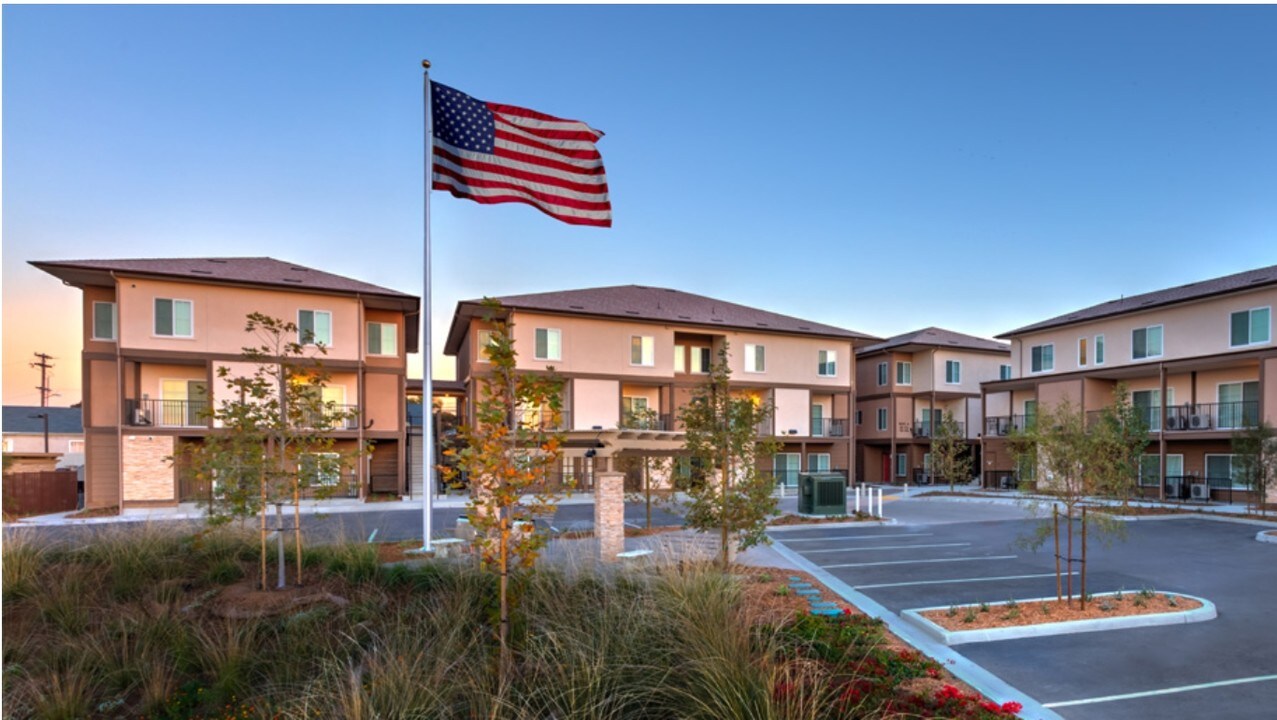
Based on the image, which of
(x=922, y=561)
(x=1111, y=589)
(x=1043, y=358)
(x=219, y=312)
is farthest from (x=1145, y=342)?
(x=219, y=312)

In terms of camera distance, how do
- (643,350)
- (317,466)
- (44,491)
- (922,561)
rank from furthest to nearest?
1. (643,350)
2. (44,491)
3. (922,561)
4. (317,466)

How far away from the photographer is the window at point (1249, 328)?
2420cm

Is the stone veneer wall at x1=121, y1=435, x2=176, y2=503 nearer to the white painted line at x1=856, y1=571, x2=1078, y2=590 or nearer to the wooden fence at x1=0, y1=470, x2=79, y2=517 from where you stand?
the wooden fence at x1=0, y1=470, x2=79, y2=517

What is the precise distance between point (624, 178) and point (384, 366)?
Answer: 56.1 feet

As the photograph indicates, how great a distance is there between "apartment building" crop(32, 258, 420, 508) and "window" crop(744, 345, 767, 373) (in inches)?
681

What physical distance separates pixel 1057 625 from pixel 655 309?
27.0m

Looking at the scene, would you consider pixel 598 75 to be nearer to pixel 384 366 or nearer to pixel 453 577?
pixel 453 577

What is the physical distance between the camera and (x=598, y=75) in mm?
15109

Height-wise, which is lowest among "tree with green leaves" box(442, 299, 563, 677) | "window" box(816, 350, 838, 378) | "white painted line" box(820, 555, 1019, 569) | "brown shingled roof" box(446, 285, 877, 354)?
"white painted line" box(820, 555, 1019, 569)

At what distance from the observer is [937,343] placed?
38.8 m

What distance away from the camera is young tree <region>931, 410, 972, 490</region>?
3094 cm

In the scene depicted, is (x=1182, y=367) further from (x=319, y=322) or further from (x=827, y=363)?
(x=319, y=322)

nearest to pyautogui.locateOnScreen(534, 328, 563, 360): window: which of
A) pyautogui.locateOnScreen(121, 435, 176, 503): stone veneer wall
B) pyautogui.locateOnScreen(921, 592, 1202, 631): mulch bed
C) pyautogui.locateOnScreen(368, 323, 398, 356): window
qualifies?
pyautogui.locateOnScreen(368, 323, 398, 356): window

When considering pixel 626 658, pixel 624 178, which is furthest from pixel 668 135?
pixel 626 658
